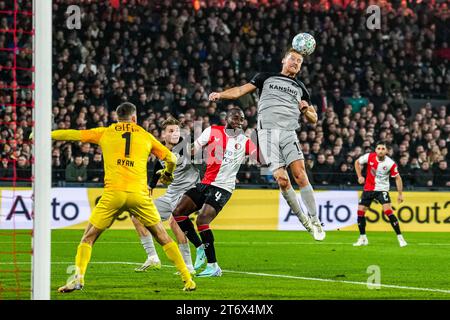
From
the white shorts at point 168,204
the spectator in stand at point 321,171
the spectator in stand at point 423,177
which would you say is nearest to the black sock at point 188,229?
the white shorts at point 168,204

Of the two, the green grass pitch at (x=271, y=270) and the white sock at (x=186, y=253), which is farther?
the white sock at (x=186, y=253)

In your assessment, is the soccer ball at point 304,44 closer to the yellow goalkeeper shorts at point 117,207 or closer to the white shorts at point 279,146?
the white shorts at point 279,146

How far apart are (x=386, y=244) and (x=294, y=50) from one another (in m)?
9.69

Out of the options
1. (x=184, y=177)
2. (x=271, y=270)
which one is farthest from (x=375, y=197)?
(x=184, y=177)

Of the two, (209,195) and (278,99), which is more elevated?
(278,99)

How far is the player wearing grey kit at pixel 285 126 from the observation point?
11.9 m

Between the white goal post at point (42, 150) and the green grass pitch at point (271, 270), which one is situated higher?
the white goal post at point (42, 150)

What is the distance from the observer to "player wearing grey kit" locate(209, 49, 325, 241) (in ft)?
39.0

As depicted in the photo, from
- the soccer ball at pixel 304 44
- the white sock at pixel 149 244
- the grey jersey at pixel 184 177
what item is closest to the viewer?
the soccer ball at pixel 304 44

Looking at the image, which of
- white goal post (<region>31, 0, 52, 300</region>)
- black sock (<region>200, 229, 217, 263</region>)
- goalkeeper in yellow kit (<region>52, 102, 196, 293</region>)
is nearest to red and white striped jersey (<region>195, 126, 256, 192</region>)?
black sock (<region>200, 229, 217, 263</region>)

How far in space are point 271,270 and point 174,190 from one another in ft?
6.01

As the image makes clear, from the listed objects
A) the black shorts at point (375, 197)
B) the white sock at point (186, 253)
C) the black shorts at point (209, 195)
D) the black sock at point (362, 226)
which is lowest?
the black sock at point (362, 226)

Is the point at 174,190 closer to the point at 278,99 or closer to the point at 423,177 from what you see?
the point at 278,99

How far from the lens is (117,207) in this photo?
10.4 metres
